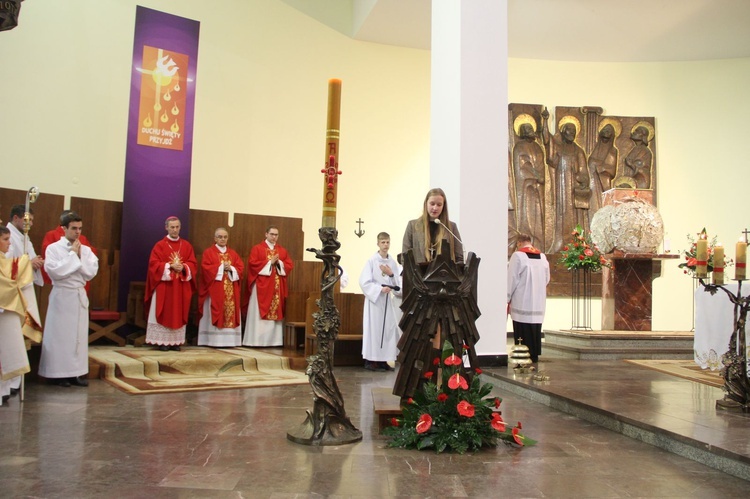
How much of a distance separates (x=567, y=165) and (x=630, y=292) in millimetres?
4076

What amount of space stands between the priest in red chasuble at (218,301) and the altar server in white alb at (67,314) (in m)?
2.52

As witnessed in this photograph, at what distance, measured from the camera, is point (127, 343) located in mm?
8797

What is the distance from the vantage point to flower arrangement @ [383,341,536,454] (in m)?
3.92

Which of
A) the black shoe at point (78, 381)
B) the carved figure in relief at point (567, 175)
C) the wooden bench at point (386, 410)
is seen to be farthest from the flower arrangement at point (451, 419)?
the carved figure in relief at point (567, 175)

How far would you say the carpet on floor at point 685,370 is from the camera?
20.6ft

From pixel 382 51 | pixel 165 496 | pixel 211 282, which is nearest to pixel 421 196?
pixel 382 51

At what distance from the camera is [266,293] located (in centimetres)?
911

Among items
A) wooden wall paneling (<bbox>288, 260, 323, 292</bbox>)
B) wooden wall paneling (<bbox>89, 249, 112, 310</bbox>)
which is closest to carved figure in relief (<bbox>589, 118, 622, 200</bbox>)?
wooden wall paneling (<bbox>288, 260, 323, 292</bbox>)

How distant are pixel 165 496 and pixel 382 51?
34.2 feet

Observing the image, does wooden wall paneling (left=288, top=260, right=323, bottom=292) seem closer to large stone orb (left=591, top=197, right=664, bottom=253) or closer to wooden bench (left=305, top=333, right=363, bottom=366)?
wooden bench (left=305, top=333, right=363, bottom=366)

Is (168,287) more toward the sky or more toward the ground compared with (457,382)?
more toward the sky

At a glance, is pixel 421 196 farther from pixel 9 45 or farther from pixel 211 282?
pixel 9 45

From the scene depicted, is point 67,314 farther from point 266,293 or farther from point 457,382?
point 457,382

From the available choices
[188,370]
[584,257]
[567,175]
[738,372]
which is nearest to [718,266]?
[738,372]
